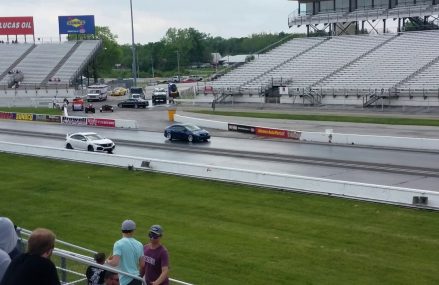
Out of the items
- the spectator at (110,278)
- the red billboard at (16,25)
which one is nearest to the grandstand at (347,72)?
the red billboard at (16,25)

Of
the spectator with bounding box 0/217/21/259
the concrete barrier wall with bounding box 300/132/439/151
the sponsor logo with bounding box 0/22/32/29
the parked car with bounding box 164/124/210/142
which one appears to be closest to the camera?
the spectator with bounding box 0/217/21/259

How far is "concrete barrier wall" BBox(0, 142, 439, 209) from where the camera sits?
21484mm

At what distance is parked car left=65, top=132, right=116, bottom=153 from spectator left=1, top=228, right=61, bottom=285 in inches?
1297

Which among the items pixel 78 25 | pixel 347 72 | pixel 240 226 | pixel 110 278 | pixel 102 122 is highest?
pixel 78 25

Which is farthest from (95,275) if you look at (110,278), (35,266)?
(35,266)

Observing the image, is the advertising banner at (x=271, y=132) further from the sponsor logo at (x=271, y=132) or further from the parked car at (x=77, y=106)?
the parked car at (x=77, y=106)

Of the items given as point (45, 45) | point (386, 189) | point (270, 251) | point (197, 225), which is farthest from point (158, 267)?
point (45, 45)

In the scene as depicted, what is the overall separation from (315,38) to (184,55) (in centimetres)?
10472

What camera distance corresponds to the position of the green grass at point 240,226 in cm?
1497

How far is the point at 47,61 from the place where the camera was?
102312 millimetres

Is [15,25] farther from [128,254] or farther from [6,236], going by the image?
[6,236]

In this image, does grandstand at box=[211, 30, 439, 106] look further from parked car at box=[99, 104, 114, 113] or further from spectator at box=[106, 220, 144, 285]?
Result: spectator at box=[106, 220, 144, 285]

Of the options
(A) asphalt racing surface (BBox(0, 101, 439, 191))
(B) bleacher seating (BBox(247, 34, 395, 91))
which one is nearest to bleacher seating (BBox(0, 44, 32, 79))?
(B) bleacher seating (BBox(247, 34, 395, 91))

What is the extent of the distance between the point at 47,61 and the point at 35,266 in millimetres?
101037
